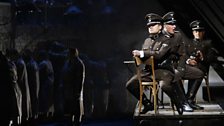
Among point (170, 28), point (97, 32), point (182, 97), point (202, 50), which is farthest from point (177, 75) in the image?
point (97, 32)

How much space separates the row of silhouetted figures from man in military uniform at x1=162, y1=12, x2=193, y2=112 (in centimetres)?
312

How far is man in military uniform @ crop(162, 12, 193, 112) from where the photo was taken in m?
5.86

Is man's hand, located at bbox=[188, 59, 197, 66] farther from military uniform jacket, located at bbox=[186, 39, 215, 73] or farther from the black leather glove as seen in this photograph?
the black leather glove

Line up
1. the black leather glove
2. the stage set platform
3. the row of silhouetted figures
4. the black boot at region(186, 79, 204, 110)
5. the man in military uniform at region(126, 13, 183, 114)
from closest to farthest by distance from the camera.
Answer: the man in military uniform at region(126, 13, 183, 114) → the stage set platform → the black leather glove → the black boot at region(186, 79, 204, 110) → the row of silhouetted figures

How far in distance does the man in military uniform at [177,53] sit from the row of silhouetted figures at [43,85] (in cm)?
312

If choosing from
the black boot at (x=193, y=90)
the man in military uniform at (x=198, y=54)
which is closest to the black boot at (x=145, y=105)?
the black boot at (x=193, y=90)

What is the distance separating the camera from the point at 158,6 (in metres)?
8.62

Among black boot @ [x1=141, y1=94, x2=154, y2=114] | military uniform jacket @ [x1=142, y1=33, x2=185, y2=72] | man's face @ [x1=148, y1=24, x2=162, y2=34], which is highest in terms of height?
man's face @ [x1=148, y1=24, x2=162, y2=34]

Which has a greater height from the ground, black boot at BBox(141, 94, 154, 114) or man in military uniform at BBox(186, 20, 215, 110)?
man in military uniform at BBox(186, 20, 215, 110)

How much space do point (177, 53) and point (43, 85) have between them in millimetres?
4080

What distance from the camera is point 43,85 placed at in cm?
869

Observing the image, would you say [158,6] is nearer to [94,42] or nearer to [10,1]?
[94,42]

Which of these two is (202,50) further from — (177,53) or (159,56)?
(159,56)

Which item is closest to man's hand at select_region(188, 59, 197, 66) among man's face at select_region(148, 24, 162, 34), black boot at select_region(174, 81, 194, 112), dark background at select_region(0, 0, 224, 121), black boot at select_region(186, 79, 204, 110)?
black boot at select_region(186, 79, 204, 110)
